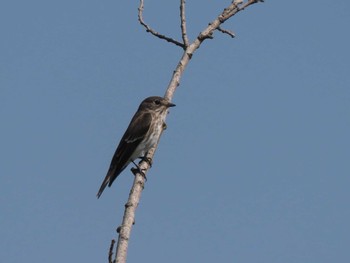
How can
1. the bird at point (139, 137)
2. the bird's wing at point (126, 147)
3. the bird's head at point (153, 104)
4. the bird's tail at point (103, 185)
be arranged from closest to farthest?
1. the bird's tail at point (103, 185)
2. the bird at point (139, 137)
3. the bird's wing at point (126, 147)
4. the bird's head at point (153, 104)

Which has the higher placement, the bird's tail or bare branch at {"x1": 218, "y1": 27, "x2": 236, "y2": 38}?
bare branch at {"x1": 218, "y1": 27, "x2": 236, "y2": 38}

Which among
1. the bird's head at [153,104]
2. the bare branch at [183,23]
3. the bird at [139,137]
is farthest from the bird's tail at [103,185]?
the bare branch at [183,23]

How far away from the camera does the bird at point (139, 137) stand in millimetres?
10180

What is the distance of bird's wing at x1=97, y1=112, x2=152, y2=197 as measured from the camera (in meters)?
10.4

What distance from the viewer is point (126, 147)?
1052 centimetres

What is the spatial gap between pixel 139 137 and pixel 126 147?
0.76 feet

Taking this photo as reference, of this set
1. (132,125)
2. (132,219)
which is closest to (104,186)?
(132,125)

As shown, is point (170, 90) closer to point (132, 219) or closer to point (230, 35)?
point (230, 35)

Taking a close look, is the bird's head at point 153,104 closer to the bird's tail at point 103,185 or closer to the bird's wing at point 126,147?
the bird's wing at point 126,147

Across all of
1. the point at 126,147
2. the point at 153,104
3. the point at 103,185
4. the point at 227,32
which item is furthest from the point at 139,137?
the point at 227,32

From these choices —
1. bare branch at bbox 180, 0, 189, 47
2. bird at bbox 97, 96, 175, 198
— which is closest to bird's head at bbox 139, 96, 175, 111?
bird at bbox 97, 96, 175, 198

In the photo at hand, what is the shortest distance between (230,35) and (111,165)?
308 cm

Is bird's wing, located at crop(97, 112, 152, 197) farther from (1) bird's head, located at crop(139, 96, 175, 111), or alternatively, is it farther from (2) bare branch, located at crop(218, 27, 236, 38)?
(2) bare branch, located at crop(218, 27, 236, 38)

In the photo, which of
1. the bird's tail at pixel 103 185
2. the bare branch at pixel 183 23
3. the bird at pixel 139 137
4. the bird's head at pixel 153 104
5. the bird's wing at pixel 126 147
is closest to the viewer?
the bare branch at pixel 183 23
